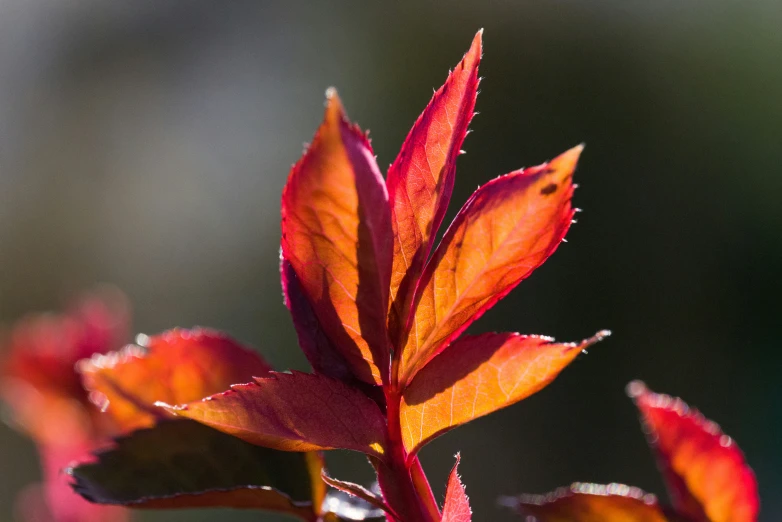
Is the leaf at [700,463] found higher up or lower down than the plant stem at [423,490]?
lower down

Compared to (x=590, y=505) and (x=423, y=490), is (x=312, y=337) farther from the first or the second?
(x=590, y=505)

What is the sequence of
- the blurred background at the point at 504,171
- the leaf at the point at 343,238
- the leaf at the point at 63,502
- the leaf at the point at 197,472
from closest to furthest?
1. the leaf at the point at 343,238
2. the leaf at the point at 197,472
3. the leaf at the point at 63,502
4. the blurred background at the point at 504,171

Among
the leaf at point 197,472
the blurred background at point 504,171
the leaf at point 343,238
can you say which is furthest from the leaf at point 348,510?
the blurred background at point 504,171

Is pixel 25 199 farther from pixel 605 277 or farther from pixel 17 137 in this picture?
pixel 605 277

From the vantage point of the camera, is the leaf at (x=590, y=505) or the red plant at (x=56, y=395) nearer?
the leaf at (x=590, y=505)

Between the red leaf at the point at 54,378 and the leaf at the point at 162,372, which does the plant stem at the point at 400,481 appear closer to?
the leaf at the point at 162,372

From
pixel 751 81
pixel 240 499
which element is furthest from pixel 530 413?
pixel 240 499

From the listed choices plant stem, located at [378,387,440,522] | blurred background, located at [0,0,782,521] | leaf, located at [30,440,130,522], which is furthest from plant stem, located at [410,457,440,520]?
blurred background, located at [0,0,782,521]
